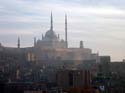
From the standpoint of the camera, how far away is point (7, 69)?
27.5m

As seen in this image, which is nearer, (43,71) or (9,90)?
(9,90)

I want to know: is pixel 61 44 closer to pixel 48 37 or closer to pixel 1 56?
pixel 48 37

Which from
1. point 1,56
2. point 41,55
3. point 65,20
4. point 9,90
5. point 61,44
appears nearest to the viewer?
point 9,90

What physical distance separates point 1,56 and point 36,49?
483 inches

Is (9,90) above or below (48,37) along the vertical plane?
below

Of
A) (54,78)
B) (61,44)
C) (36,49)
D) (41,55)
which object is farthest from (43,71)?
(61,44)

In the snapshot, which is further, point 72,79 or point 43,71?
point 43,71

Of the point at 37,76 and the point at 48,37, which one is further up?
the point at 48,37

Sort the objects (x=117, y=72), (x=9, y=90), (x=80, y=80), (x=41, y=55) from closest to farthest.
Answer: (x=9, y=90), (x=80, y=80), (x=117, y=72), (x=41, y=55)

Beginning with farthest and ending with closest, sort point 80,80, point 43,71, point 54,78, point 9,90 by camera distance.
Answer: point 43,71, point 54,78, point 80,80, point 9,90

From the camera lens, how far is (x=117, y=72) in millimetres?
25984

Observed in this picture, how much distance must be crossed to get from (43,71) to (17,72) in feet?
4.85

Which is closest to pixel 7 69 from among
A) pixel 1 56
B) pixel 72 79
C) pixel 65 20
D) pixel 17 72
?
pixel 17 72

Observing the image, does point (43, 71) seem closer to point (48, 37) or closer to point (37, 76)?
point (37, 76)
